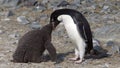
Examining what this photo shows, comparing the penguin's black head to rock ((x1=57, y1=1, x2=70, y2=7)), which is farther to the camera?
rock ((x1=57, y1=1, x2=70, y2=7))

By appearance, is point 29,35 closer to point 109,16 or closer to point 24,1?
point 109,16

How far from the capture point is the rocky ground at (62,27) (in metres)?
8.08

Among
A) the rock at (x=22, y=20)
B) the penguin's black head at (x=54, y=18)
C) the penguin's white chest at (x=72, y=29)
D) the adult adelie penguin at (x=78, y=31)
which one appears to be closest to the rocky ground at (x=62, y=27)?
the rock at (x=22, y=20)

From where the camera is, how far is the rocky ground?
8.08 meters

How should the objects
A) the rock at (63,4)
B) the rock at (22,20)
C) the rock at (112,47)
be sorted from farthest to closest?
the rock at (63,4) < the rock at (22,20) < the rock at (112,47)

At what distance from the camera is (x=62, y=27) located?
10430 millimetres

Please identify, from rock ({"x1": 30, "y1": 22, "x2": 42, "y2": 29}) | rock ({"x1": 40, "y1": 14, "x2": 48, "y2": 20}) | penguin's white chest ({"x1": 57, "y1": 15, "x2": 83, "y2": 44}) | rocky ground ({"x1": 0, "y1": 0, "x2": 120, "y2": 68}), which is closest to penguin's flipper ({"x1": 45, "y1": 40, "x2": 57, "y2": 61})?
rocky ground ({"x1": 0, "y1": 0, "x2": 120, "y2": 68})

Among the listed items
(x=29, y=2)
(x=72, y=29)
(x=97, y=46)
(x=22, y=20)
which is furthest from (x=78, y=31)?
(x=29, y=2)

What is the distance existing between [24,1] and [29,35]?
4416 mm

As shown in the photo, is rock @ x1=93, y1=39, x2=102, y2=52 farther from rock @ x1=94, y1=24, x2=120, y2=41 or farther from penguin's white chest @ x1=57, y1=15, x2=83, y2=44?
penguin's white chest @ x1=57, y1=15, x2=83, y2=44

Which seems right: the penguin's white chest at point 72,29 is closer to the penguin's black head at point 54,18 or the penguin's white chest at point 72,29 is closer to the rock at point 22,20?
the penguin's black head at point 54,18

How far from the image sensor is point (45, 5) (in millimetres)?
12320

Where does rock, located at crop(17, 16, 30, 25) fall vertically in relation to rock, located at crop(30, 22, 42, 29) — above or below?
above

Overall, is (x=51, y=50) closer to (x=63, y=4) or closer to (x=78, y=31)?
(x=78, y=31)
